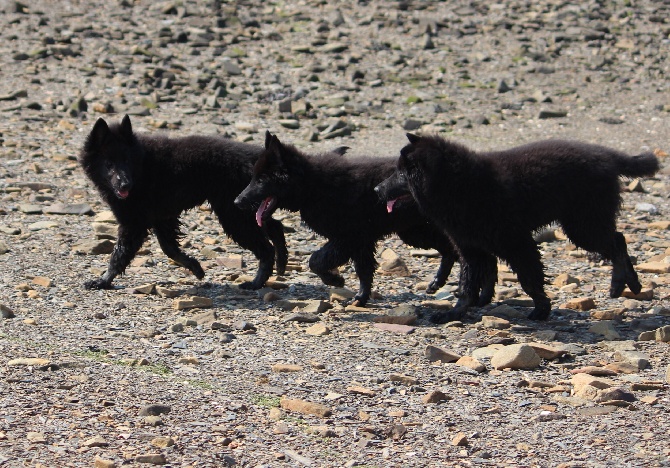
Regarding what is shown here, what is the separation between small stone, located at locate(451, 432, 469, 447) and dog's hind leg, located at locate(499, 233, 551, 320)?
2696mm

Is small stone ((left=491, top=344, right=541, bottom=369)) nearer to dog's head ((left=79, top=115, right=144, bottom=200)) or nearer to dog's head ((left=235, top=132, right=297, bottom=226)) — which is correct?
dog's head ((left=235, top=132, right=297, bottom=226))

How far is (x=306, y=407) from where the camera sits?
658 cm

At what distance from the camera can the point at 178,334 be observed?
823cm

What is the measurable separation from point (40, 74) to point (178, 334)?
10.5 m

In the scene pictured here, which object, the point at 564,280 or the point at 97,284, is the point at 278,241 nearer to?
the point at 97,284

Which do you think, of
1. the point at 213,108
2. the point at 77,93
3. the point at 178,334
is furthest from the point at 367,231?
the point at 77,93

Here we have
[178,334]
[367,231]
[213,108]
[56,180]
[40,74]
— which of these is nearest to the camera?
[178,334]

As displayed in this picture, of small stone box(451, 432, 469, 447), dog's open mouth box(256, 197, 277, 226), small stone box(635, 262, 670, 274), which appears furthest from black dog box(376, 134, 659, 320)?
small stone box(451, 432, 469, 447)

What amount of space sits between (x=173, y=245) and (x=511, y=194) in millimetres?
3174

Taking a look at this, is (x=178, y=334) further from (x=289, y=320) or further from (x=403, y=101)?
(x=403, y=101)

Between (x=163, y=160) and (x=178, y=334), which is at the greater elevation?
(x=163, y=160)

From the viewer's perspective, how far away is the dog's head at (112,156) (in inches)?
381

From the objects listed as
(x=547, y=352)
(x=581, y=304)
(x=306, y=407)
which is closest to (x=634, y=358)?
(x=547, y=352)

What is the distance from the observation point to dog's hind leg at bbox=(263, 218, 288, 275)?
10.0 meters
